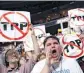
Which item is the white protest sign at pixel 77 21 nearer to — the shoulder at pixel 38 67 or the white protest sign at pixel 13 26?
the white protest sign at pixel 13 26

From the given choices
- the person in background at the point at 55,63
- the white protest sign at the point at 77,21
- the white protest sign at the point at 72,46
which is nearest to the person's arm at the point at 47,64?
the person in background at the point at 55,63

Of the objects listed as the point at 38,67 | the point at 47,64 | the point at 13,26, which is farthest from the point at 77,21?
the point at 47,64

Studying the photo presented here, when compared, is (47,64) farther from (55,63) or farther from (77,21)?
(77,21)

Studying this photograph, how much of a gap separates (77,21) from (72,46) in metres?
1.82

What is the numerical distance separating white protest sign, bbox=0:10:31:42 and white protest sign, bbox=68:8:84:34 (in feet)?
5.05

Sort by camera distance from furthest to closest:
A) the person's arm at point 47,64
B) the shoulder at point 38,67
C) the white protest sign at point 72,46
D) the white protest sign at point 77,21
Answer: the white protest sign at point 77,21 → the white protest sign at point 72,46 → the shoulder at point 38,67 → the person's arm at point 47,64

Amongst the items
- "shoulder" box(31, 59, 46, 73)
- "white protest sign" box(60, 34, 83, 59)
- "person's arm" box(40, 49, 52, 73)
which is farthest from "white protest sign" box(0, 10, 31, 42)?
"person's arm" box(40, 49, 52, 73)

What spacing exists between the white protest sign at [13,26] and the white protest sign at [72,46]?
0.68 meters

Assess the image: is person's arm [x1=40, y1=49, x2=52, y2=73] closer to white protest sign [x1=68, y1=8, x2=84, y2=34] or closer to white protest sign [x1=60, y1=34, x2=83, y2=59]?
white protest sign [x1=60, y1=34, x2=83, y2=59]

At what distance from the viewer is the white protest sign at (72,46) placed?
6.38m

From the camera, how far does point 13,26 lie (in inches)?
261

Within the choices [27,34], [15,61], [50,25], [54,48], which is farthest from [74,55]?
[50,25]

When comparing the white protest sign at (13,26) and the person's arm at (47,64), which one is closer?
the person's arm at (47,64)

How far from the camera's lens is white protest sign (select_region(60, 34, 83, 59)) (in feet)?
20.9
